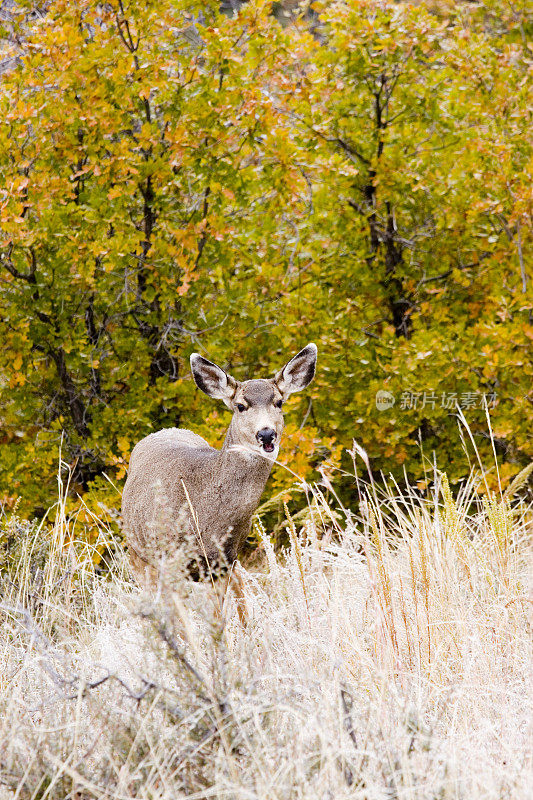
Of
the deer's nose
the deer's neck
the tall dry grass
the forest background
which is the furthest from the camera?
the forest background

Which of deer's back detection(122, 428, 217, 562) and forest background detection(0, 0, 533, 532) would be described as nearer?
deer's back detection(122, 428, 217, 562)

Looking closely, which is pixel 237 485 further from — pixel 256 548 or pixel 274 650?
pixel 256 548

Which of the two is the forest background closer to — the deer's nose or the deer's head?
the deer's head

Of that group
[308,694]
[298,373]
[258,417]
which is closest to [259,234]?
[298,373]

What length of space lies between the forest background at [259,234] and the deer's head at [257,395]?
110cm

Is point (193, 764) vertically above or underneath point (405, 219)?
underneath

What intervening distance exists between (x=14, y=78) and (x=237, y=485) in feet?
9.70

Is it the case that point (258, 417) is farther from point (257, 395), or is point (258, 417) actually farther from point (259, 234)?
point (259, 234)

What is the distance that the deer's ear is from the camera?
491cm

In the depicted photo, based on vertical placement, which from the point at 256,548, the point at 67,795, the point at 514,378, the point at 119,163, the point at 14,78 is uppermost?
the point at 14,78

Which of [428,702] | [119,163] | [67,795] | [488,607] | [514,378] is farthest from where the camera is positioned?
[514,378]

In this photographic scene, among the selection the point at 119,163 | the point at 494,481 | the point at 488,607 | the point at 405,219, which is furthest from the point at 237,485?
the point at 405,219

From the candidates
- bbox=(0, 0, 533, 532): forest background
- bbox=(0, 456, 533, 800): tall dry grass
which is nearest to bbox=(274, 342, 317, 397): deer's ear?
bbox=(0, 456, 533, 800): tall dry grass

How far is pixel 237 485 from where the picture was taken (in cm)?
462
